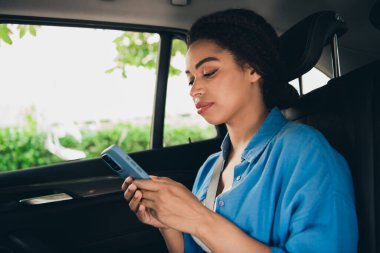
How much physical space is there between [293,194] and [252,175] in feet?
0.57

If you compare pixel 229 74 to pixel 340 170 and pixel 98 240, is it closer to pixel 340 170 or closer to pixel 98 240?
pixel 340 170

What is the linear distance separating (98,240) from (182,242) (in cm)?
59

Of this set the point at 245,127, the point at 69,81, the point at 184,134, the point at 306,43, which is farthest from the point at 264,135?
the point at 184,134

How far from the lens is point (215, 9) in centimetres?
224

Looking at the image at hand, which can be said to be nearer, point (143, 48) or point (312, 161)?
point (312, 161)

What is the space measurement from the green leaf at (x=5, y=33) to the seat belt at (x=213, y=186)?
1224 mm

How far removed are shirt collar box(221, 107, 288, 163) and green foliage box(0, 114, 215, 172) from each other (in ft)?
3.80

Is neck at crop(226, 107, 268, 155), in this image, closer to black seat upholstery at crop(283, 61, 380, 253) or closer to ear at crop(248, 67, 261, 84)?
ear at crop(248, 67, 261, 84)

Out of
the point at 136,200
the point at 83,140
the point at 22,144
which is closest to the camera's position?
the point at 136,200

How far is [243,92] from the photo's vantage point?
145cm

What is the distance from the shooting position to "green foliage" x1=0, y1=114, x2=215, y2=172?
2.60m

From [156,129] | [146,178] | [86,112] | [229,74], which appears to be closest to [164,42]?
[156,129]

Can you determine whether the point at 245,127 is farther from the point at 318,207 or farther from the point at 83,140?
the point at 83,140

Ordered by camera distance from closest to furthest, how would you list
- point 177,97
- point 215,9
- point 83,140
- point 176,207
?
1. point 176,207
2. point 215,9
3. point 177,97
4. point 83,140
